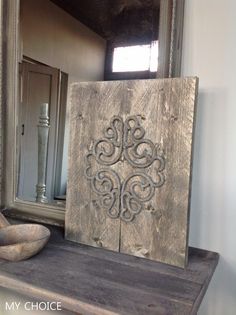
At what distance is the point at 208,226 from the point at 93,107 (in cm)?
50

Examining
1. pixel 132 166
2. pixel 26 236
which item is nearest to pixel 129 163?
pixel 132 166

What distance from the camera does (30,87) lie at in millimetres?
1094

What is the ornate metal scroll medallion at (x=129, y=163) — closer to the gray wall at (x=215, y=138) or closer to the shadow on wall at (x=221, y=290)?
the gray wall at (x=215, y=138)

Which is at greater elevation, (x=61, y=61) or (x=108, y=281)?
(x=61, y=61)

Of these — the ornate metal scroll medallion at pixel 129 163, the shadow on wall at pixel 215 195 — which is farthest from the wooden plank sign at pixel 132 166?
the shadow on wall at pixel 215 195

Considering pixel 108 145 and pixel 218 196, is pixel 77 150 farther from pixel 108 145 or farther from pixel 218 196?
pixel 218 196

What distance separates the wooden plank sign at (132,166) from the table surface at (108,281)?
6cm

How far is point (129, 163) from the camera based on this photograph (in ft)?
2.84

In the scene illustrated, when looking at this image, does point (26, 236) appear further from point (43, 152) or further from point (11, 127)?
point (11, 127)

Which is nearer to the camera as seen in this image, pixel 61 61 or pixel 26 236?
pixel 26 236

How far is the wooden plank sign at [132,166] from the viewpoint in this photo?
0.80m

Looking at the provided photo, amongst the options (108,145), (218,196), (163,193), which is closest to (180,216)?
(163,193)

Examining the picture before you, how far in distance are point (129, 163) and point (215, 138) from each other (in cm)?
27

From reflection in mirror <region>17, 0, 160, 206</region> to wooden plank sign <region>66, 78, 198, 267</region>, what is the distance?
3.6 inches
